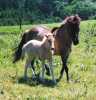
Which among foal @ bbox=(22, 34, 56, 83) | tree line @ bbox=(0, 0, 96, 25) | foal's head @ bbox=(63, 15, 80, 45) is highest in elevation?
foal's head @ bbox=(63, 15, 80, 45)

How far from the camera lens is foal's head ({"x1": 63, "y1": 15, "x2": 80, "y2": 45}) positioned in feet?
48.1

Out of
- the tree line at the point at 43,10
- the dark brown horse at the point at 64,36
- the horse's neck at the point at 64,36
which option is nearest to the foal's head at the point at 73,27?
the dark brown horse at the point at 64,36

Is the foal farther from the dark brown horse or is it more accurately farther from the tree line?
the tree line

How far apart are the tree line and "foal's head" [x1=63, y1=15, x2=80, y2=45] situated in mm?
79195

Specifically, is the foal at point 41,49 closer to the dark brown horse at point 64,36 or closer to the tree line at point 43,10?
the dark brown horse at point 64,36

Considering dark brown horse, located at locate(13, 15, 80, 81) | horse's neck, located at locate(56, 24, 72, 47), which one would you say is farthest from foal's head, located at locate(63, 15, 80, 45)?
horse's neck, located at locate(56, 24, 72, 47)

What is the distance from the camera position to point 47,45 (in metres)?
13.9

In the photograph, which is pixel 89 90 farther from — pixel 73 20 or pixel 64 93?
pixel 73 20

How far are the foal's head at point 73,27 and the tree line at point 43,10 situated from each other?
260 feet

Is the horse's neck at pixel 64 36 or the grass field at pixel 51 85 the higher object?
the horse's neck at pixel 64 36

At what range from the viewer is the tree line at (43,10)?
332ft

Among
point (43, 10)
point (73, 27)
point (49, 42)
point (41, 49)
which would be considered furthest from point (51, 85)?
point (43, 10)

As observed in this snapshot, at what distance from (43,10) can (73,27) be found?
336 feet

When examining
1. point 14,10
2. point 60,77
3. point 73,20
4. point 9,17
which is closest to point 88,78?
point 60,77
